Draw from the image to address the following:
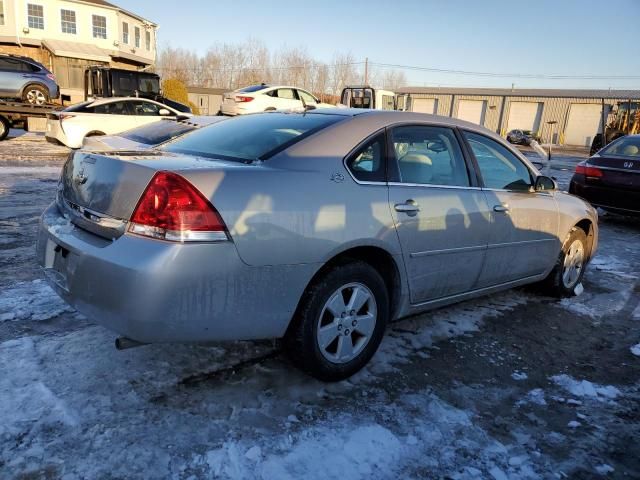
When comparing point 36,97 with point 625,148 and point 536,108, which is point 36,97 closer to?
point 625,148

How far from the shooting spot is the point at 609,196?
7.80 meters

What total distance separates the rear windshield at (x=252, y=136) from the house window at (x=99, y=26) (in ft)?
119

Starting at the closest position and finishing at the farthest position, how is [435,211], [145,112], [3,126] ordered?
[435,211] → [145,112] → [3,126]

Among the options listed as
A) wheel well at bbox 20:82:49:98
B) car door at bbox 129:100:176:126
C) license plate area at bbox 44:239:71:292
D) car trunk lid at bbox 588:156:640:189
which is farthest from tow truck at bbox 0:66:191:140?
license plate area at bbox 44:239:71:292

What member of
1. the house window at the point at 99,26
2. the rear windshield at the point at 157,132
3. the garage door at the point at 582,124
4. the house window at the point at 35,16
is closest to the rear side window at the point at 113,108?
the rear windshield at the point at 157,132

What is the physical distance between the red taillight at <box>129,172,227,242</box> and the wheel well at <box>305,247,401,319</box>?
0.67m

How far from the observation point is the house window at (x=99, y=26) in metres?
Answer: 33.9

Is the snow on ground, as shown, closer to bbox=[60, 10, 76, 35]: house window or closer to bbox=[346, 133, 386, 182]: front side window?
bbox=[346, 133, 386, 182]: front side window

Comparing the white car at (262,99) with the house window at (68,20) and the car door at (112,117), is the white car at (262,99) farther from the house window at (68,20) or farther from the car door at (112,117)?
the house window at (68,20)

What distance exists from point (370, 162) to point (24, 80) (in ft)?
58.7

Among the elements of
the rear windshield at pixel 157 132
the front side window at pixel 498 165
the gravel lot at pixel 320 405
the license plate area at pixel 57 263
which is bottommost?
the gravel lot at pixel 320 405

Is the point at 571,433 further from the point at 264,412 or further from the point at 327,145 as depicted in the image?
the point at 327,145

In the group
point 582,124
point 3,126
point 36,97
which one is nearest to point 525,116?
point 582,124

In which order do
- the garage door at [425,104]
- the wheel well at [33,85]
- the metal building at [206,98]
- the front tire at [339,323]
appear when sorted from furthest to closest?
the garage door at [425,104] < the metal building at [206,98] < the wheel well at [33,85] < the front tire at [339,323]
